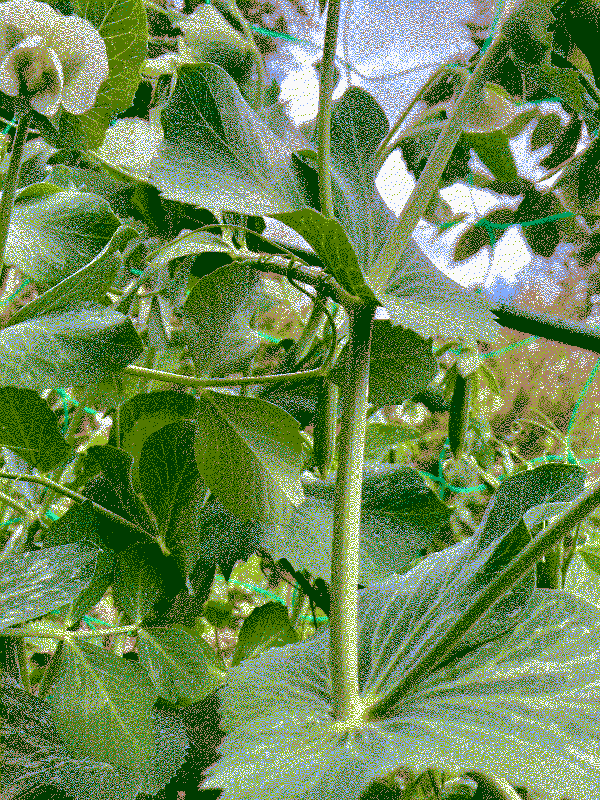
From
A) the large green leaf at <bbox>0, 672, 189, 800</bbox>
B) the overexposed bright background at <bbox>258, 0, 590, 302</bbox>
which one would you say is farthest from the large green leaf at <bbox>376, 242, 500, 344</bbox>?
the large green leaf at <bbox>0, 672, 189, 800</bbox>

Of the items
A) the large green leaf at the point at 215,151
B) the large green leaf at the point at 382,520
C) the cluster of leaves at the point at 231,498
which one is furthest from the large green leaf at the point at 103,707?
the large green leaf at the point at 215,151

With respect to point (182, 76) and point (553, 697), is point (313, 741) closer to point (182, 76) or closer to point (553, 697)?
point (553, 697)

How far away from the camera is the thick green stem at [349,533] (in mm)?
221

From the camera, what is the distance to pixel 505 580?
192 mm

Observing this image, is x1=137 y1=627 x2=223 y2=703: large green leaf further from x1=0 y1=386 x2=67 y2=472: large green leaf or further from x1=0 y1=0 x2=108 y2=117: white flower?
x1=0 y1=0 x2=108 y2=117: white flower

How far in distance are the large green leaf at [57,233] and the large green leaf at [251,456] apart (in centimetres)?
10

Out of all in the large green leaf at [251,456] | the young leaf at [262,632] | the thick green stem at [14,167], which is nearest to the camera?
the thick green stem at [14,167]

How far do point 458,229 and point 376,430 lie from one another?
0.24 metres

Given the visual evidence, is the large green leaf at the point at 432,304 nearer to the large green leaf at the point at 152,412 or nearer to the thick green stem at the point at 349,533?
the thick green stem at the point at 349,533

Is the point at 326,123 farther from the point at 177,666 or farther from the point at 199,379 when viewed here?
the point at 177,666

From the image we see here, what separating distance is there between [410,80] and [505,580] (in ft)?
1.54

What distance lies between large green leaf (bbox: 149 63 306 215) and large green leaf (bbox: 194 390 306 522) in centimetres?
9

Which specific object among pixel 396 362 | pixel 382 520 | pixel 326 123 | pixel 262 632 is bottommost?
pixel 262 632

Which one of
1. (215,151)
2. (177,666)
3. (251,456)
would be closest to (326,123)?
(215,151)
